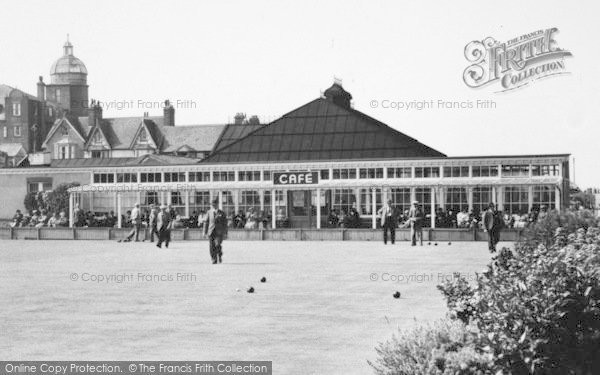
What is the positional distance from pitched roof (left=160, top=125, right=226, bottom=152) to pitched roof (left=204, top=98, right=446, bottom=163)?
36.5 m

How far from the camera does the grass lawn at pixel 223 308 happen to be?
9086 mm

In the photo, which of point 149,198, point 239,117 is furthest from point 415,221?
point 239,117

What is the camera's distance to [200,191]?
146 ft

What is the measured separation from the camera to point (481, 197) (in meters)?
40.2

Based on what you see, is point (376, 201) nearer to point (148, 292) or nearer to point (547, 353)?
point (148, 292)

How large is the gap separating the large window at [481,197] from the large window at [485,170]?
0.82 m

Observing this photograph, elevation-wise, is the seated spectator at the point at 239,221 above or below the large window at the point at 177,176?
→ below

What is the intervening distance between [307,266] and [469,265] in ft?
12.2

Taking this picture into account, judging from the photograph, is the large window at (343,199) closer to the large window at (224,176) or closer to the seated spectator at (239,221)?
the seated spectator at (239,221)

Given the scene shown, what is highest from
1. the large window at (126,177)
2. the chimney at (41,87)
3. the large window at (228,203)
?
the chimney at (41,87)

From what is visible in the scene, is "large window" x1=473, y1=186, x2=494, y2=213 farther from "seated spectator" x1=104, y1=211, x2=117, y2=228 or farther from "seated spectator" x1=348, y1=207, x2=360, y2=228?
"seated spectator" x1=104, y1=211, x2=117, y2=228

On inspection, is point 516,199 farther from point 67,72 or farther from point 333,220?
point 67,72

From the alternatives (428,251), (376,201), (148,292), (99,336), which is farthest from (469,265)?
(376,201)

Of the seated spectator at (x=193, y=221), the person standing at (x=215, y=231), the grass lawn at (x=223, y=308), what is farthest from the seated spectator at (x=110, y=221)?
the person standing at (x=215, y=231)
